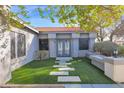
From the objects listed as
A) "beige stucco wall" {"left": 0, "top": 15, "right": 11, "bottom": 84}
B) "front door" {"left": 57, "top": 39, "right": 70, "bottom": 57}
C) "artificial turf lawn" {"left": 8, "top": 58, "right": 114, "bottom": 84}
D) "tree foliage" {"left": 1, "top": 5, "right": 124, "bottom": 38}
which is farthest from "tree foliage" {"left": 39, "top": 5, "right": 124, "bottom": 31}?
"front door" {"left": 57, "top": 39, "right": 70, "bottom": 57}

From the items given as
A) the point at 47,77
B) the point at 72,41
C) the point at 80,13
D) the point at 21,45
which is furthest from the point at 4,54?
the point at 72,41

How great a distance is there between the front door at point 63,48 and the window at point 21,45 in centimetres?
710

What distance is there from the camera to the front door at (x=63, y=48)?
21562mm

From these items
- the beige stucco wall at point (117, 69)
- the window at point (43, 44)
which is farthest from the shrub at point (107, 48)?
the beige stucco wall at point (117, 69)

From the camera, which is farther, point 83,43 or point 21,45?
point 83,43

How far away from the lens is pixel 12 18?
726 cm

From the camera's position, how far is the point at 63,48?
2152 cm

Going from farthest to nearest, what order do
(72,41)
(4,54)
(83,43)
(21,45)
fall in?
(83,43) < (72,41) < (21,45) < (4,54)

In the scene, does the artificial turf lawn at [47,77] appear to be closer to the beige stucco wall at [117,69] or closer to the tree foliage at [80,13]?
the beige stucco wall at [117,69]

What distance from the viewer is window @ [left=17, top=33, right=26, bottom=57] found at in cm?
1326

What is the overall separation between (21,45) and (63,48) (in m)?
7.98

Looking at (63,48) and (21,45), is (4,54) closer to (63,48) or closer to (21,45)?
(21,45)

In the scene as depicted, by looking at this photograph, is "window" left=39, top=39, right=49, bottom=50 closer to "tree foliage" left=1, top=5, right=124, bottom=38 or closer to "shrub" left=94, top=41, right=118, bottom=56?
"shrub" left=94, top=41, right=118, bottom=56

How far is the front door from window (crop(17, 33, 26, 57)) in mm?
7099
